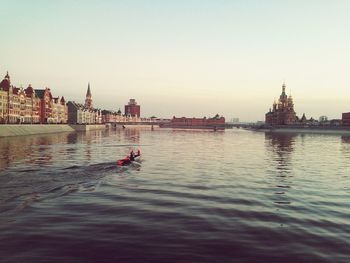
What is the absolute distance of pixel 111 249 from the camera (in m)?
15.0

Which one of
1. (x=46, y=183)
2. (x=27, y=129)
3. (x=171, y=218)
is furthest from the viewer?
(x=27, y=129)

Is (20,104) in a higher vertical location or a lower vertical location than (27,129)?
higher

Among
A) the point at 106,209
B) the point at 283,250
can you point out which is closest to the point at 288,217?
the point at 283,250

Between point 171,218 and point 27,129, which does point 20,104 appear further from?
point 171,218

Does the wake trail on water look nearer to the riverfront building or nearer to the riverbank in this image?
the riverbank

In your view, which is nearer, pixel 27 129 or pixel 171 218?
pixel 171 218

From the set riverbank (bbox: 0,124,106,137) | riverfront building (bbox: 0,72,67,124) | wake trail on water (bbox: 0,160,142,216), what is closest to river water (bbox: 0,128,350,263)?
wake trail on water (bbox: 0,160,142,216)

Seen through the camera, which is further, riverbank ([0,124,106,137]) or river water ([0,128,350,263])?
riverbank ([0,124,106,137])

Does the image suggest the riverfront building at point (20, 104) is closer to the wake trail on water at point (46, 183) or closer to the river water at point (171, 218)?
the wake trail on water at point (46, 183)

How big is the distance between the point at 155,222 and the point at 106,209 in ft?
14.1

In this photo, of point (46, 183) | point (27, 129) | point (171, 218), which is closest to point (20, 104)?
point (27, 129)

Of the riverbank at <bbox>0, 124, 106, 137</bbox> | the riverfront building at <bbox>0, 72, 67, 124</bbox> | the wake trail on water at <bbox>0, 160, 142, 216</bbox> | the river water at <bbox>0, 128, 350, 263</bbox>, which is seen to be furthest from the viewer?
the riverfront building at <bbox>0, 72, 67, 124</bbox>

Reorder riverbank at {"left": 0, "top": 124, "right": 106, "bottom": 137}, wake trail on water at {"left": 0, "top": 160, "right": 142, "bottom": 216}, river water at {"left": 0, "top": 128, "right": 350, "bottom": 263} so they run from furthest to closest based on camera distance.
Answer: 1. riverbank at {"left": 0, "top": 124, "right": 106, "bottom": 137}
2. wake trail on water at {"left": 0, "top": 160, "right": 142, "bottom": 216}
3. river water at {"left": 0, "top": 128, "right": 350, "bottom": 263}

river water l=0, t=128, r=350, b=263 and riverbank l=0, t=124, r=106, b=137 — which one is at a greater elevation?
riverbank l=0, t=124, r=106, b=137
